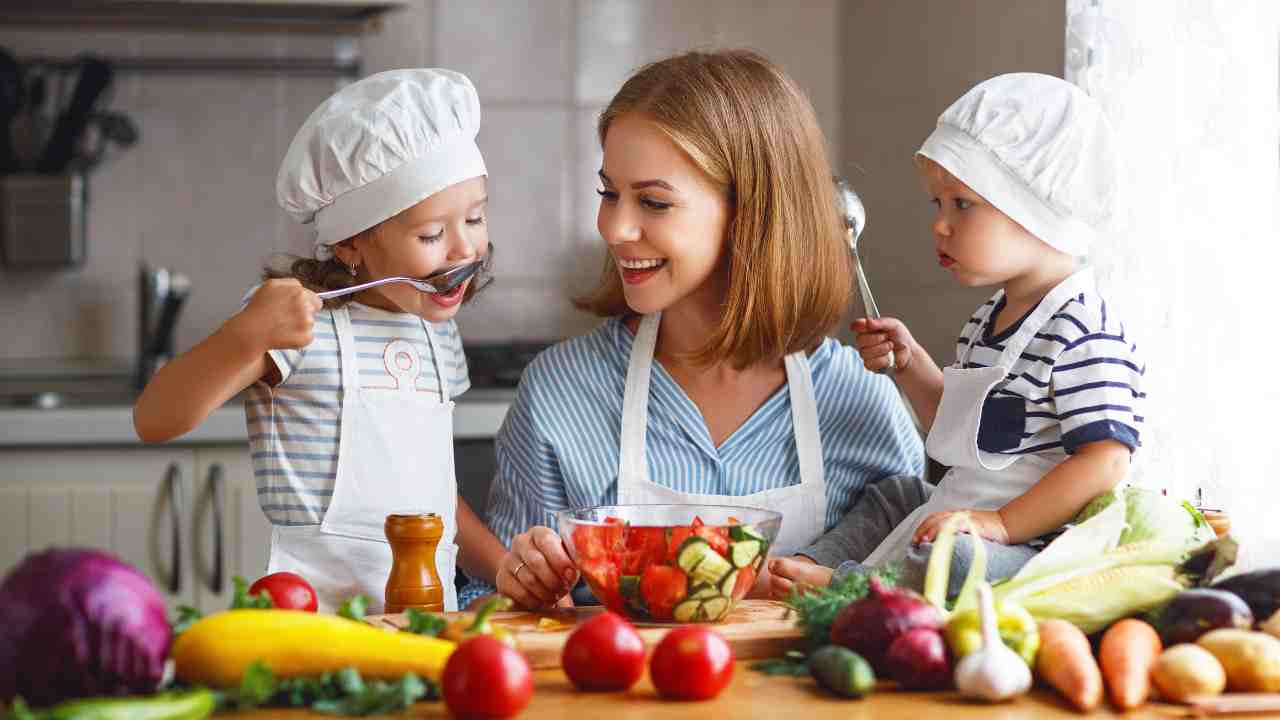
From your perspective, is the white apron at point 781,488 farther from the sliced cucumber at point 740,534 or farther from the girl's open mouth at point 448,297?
the sliced cucumber at point 740,534

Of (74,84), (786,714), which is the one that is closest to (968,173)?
(786,714)

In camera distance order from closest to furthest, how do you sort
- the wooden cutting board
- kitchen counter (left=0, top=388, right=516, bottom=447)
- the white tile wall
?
the wooden cutting board → kitchen counter (left=0, top=388, right=516, bottom=447) → the white tile wall

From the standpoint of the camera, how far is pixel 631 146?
1511 millimetres

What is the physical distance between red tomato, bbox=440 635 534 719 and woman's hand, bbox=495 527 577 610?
31cm

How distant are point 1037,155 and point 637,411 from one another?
0.54 m

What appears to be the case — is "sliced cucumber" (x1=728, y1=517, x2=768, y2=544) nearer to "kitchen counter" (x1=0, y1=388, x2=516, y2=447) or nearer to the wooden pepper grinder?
the wooden pepper grinder

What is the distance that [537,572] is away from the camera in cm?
121

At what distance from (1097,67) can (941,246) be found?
61 centimetres

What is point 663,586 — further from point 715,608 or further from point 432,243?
point 432,243

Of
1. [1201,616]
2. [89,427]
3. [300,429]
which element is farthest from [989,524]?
[89,427]

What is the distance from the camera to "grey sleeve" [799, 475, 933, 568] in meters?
1.50

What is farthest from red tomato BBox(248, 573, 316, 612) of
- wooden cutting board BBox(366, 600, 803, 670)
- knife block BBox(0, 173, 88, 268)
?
knife block BBox(0, 173, 88, 268)

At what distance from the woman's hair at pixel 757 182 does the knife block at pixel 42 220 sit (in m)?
1.87

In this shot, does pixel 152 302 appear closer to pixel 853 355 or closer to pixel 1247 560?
pixel 853 355
